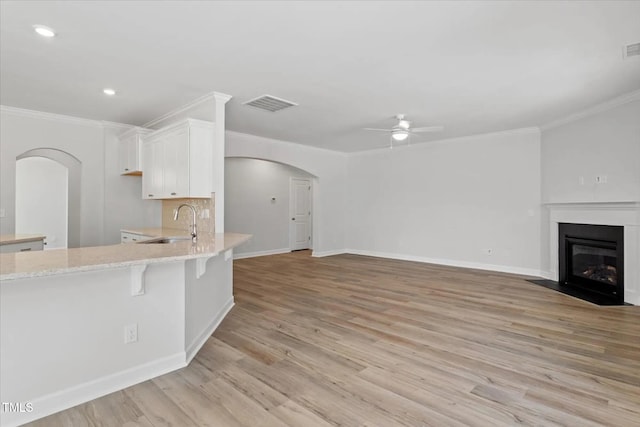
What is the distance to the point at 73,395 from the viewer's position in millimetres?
2182

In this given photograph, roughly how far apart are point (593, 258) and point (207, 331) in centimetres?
568

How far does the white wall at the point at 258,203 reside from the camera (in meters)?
8.20

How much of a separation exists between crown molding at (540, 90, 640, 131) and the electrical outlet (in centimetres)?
608

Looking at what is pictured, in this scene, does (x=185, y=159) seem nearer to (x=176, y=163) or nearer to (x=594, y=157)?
(x=176, y=163)

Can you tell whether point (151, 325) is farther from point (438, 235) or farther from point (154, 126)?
point (438, 235)

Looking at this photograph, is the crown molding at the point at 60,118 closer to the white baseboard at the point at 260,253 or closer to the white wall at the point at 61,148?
the white wall at the point at 61,148

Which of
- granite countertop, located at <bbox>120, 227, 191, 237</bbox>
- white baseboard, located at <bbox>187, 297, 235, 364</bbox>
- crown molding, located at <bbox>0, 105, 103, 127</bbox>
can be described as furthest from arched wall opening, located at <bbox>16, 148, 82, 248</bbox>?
white baseboard, located at <bbox>187, 297, 235, 364</bbox>

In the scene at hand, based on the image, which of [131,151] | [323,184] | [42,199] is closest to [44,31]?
[131,151]

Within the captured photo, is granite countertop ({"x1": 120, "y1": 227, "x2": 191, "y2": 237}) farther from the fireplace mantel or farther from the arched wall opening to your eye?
the fireplace mantel

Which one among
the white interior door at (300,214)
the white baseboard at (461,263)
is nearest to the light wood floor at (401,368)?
the white baseboard at (461,263)

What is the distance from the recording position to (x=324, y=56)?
10.3 feet

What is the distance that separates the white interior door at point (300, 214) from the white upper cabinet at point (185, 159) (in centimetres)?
520

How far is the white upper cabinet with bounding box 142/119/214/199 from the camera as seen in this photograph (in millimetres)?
4078

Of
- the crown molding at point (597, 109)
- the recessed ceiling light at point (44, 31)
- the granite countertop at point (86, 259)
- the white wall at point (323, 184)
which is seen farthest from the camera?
the white wall at point (323, 184)
